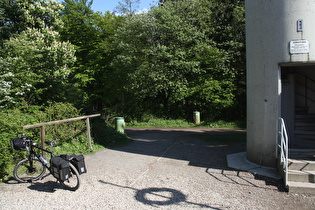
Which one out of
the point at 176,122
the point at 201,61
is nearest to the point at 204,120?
the point at 176,122

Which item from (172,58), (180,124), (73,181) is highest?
(172,58)

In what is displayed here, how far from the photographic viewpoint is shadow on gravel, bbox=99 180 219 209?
15.9 ft

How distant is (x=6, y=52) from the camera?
9.83 m

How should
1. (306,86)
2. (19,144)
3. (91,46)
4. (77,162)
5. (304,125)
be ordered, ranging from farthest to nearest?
(91,46)
(306,86)
(304,125)
(19,144)
(77,162)

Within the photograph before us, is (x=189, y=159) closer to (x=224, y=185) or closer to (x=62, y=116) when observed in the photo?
(x=224, y=185)

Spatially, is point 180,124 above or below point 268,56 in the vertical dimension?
below

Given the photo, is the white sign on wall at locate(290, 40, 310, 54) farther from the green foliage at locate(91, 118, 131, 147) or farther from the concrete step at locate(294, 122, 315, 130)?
the green foliage at locate(91, 118, 131, 147)

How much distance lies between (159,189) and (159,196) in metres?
0.37

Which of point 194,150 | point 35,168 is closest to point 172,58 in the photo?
point 194,150

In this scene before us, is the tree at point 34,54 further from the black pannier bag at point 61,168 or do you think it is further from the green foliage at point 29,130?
the black pannier bag at point 61,168

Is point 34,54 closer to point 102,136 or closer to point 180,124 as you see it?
point 102,136

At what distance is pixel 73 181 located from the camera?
5.84 metres

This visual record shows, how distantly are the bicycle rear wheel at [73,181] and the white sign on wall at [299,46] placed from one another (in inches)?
220

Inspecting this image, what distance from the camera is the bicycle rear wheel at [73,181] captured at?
17.8 feet
